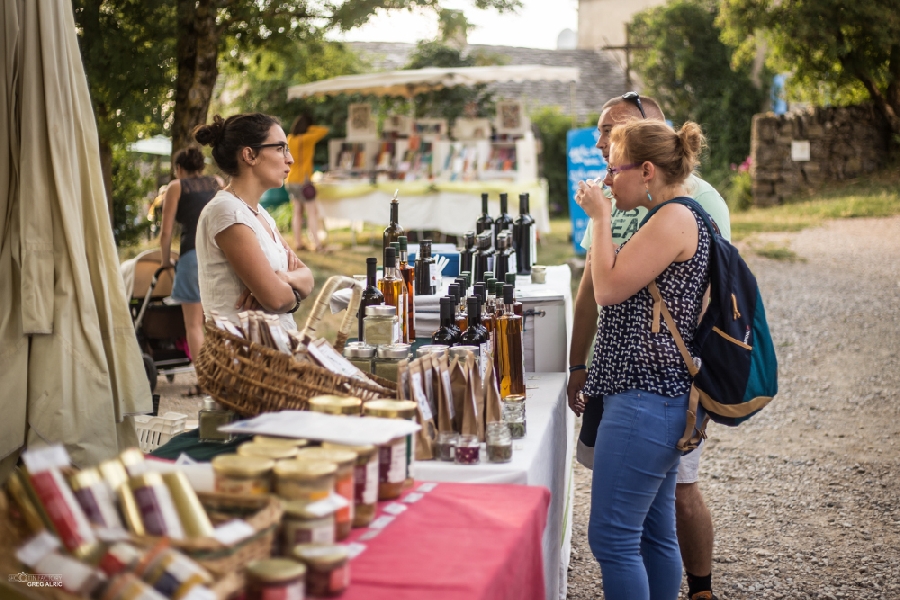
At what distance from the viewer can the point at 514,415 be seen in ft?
7.42

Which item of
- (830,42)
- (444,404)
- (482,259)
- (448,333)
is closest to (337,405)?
(444,404)

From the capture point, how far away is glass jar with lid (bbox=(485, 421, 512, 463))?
205 cm

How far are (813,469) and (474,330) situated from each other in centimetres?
321

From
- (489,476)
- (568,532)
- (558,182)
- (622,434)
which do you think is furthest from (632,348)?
(558,182)

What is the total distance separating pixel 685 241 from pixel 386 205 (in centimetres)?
1006

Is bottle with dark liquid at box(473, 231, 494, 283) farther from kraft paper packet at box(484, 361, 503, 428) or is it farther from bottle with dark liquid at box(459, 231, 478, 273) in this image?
kraft paper packet at box(484, 361, 503, 428)

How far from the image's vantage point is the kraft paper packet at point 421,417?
2014 millimetres

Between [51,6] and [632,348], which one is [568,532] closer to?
[632,348]

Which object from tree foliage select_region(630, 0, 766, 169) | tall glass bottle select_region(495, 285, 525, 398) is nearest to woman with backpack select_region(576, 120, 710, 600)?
tall glass bottle select_region(495, 285, 525, 398)

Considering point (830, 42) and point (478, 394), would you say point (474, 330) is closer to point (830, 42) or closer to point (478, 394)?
point (478, 394)

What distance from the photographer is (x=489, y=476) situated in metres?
2.00

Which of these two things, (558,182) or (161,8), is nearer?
(161,8)

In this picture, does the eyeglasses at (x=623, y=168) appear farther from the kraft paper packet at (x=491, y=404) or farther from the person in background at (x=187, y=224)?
the person in background at (x=187, y=224)

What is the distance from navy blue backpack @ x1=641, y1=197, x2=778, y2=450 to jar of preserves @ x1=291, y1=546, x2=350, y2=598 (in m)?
1.17
